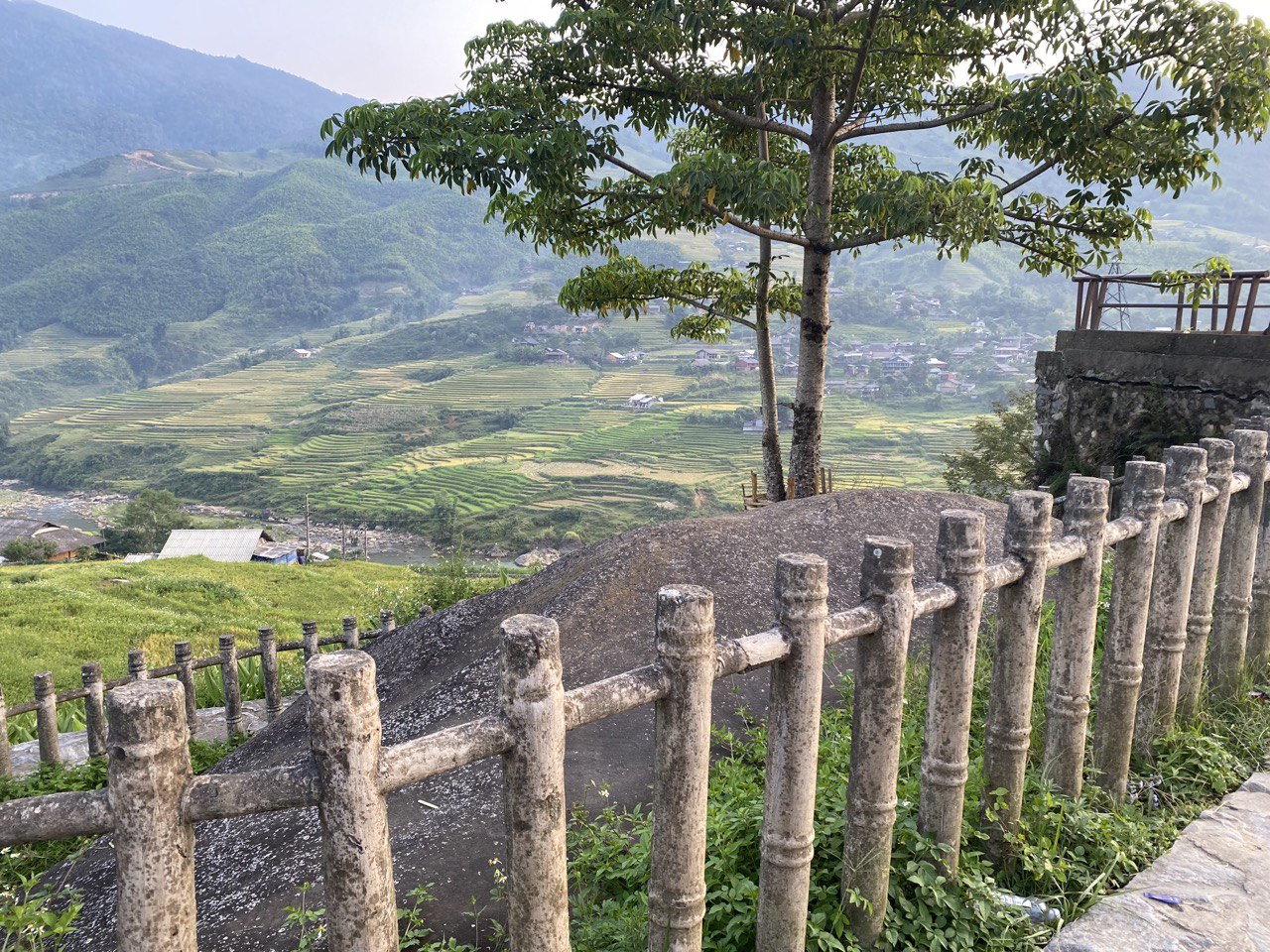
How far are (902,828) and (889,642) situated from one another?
34.2 inches

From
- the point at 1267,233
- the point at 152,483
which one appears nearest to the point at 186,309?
the point at 152,483

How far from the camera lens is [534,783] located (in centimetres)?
240

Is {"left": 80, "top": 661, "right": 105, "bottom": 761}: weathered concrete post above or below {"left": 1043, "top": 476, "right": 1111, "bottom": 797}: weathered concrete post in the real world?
below

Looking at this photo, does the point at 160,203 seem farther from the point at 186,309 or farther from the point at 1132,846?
the point at 1132,846

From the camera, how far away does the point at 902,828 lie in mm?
3504

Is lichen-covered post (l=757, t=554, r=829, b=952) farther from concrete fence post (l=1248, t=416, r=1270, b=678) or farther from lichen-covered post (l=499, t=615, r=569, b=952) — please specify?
concrete fence post (l=1248, t=416, r=1270, b=678)

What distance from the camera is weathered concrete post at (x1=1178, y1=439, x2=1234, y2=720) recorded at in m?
4.79

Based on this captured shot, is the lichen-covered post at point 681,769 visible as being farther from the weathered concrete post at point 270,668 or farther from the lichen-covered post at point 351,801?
the weathered concrete post at point 270,668

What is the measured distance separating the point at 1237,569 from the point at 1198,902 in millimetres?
2471

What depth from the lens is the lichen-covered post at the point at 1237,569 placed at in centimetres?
516

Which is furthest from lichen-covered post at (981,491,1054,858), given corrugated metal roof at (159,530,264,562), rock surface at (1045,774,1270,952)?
corrugated metal roof at (159,530,264,562)

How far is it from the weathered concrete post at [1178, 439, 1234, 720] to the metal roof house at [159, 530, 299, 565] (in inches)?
1723

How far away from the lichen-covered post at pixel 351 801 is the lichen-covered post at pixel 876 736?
5.55 feet

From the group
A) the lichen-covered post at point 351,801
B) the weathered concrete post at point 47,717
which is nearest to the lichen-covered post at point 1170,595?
the lichen-covered post at point 351,801
